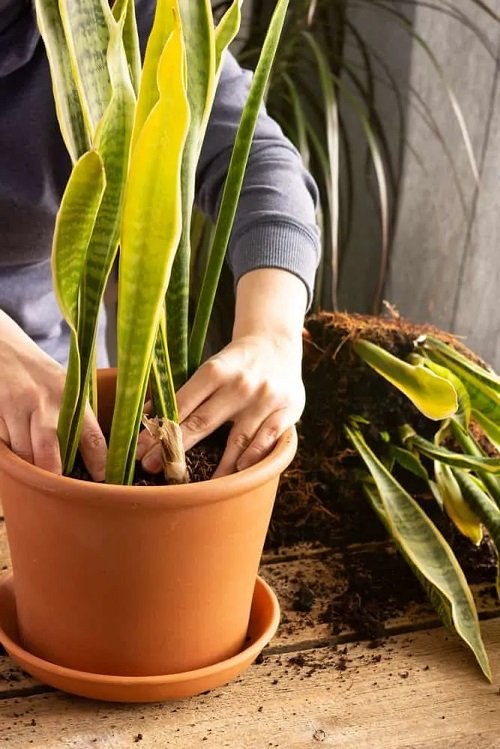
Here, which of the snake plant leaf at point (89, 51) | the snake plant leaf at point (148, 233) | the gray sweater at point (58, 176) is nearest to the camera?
the snake plant leaf at point (148, 233)

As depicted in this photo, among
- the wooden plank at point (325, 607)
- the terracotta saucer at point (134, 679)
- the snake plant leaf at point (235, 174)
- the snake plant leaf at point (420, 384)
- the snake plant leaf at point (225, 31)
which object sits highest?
the snake plant leaf at point (225, 31)

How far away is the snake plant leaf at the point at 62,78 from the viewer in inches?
21.4

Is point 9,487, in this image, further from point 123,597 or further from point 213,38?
point 213,38

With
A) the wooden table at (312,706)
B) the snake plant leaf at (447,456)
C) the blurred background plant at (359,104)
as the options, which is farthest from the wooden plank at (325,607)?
the blurred background plant at (359,104)

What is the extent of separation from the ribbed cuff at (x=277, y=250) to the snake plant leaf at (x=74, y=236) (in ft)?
0.84

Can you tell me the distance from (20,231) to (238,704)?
59cm

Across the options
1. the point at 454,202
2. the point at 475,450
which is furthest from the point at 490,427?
the point at 454,202

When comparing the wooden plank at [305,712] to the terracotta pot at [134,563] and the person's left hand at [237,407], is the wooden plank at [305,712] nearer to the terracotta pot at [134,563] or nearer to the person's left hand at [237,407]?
the terracotta pot at [134,563]

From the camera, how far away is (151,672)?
23.3 inches

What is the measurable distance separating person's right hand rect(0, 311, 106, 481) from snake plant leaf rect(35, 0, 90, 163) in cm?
14

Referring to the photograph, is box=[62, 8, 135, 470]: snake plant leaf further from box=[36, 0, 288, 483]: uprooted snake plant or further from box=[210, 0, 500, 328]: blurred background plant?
box=[210, 0, 500, 328]: blurred background plant

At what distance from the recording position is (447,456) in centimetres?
77

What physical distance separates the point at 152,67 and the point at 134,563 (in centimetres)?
30

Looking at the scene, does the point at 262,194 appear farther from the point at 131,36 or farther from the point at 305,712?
the point at 305,712
